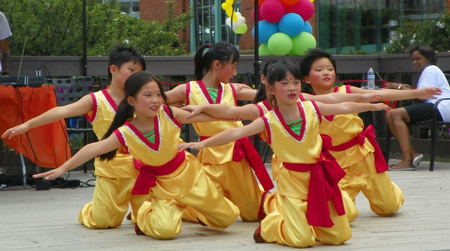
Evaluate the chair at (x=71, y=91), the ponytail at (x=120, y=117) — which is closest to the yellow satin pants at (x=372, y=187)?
the ponytail at (x=120, y=117)

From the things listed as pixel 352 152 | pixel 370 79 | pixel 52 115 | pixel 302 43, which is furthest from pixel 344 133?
pixel 302 43

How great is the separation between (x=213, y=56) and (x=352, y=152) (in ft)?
4.00

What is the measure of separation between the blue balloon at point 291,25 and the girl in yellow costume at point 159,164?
5.72 m

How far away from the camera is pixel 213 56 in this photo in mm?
4961

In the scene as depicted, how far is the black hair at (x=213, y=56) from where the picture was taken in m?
4.95

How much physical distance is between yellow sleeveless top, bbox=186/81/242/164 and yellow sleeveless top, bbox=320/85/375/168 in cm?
64

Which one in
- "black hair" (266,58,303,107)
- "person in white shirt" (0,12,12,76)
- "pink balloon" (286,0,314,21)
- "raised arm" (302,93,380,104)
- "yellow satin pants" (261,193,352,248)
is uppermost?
"pink balloon" (286,0,314,21)

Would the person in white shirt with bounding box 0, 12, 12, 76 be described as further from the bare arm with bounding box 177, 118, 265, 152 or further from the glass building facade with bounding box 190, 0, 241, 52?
the glass building facade with bounding box 190, 0, 241, 52

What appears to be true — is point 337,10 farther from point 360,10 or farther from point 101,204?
point 101,204

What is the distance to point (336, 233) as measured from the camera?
3934mm

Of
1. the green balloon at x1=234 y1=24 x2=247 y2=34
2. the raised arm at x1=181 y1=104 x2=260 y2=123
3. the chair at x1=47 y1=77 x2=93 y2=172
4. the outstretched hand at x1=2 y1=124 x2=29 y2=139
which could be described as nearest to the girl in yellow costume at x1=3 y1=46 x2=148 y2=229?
the outstretched hand at x1=2 y1=124 x2=29 y2=139

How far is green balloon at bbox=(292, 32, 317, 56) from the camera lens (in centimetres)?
988

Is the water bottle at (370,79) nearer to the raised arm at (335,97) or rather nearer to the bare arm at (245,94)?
the bare arm at (245,94)

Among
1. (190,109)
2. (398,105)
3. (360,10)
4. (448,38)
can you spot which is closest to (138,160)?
(190,109)
